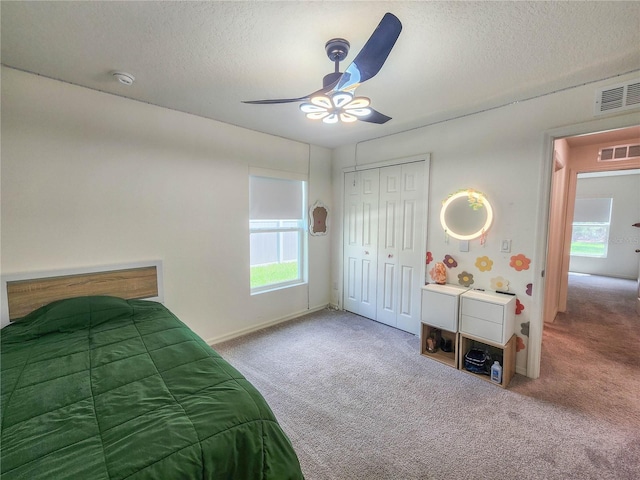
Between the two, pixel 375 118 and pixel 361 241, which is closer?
pixel 375 118

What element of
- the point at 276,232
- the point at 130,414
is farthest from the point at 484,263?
the point at 130,414

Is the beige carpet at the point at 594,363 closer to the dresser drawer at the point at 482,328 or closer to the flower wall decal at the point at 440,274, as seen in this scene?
the dresser drawer at the point at 482,328

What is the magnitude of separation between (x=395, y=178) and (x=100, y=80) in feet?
9.93

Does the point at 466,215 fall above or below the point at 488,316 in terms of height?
above

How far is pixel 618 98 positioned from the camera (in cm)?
206

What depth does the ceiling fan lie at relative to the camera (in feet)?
4.02

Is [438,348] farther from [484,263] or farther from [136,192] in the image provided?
[136,192]

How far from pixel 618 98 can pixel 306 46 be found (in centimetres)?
232

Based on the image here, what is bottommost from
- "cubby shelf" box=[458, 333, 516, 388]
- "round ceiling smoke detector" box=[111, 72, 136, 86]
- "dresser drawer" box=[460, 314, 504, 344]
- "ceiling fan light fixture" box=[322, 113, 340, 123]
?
"cubby shelf" box=[458, 333, 516, 388]

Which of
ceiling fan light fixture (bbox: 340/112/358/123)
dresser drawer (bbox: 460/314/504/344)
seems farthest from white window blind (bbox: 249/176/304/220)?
dresser drawer (bbox: 460/314/504/344)

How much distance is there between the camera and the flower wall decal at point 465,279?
289 cm

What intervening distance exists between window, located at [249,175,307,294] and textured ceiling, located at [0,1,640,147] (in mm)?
1279

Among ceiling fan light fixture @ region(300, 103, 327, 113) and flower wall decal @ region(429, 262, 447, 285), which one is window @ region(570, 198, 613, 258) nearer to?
flower wall decal @ region(429, 262, 447, 285)

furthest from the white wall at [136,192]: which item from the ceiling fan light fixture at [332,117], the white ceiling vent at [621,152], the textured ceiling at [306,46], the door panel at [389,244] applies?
the white ceiling vent at [621,152]
